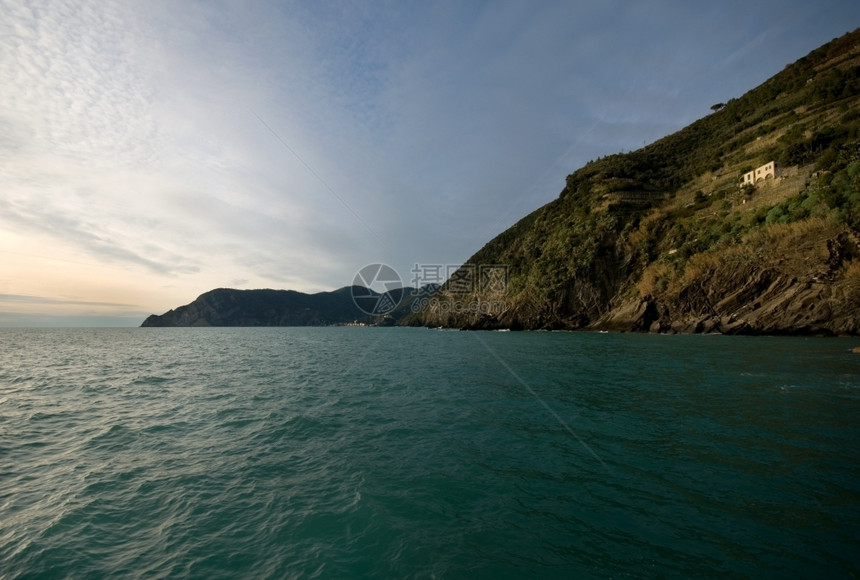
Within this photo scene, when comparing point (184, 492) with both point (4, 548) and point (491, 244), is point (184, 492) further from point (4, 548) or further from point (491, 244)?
point (491, 244)

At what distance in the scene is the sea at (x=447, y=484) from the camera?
564cm

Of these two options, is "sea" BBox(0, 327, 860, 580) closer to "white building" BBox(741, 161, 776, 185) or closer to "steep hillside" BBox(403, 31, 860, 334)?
"steep hillside" BBox(403, 31, 860, 334)

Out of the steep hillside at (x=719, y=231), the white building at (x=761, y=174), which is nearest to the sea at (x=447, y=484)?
the steep hillside at (x=719, y=231)

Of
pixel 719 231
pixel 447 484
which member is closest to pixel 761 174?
pixel 719 231

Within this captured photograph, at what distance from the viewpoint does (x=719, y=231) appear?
54.4m

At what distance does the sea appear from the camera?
5637 millimetres

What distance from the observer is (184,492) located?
823 cm

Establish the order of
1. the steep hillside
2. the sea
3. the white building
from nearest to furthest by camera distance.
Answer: the sea, the steep hillside, the white building

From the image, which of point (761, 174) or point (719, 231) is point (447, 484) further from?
point (761, 174)

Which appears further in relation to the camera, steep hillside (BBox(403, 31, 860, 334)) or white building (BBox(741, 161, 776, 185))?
white building (BBox(741, 161, 776, 185))

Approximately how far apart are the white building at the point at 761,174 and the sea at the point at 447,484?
5313cm

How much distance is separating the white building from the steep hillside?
0.91 metres

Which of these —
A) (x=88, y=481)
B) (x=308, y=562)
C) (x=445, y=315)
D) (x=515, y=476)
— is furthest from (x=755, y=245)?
(x=445, y=315)

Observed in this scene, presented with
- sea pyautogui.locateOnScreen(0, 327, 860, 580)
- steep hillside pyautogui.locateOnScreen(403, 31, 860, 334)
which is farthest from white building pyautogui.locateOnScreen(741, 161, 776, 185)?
sea pyautogui.locateOnScreen(0, 327, 860, 580)
